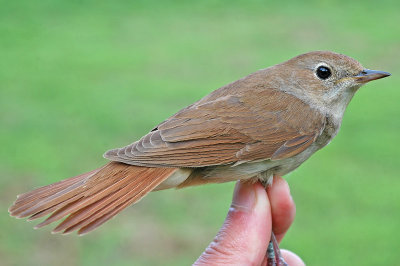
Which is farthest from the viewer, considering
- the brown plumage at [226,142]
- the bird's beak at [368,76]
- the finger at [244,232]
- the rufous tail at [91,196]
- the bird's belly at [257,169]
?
the bird's beak at [368,76]

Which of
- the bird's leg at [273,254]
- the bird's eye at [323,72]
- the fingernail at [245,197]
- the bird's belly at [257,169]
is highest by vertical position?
the bird's eye at [323,72]

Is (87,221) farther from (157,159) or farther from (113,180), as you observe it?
(157,159)

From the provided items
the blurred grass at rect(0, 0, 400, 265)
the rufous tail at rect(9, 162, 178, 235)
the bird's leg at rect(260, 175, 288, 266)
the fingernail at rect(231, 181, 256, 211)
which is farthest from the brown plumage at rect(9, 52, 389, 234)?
the blurred grass at rect(0, 0, 400, 265)

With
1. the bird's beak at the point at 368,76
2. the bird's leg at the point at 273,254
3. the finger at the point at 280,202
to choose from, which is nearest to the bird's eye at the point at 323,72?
the bird's beak at the point at 368,76

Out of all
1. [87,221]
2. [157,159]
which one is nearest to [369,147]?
[157,159]

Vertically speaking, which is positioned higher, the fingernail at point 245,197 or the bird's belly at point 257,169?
the bird's belly at point 257,169

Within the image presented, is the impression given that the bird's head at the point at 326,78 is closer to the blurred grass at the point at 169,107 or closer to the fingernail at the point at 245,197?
the fingernail at the point at 245,197

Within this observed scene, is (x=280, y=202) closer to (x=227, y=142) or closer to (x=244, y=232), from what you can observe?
(x=244, y=232)
